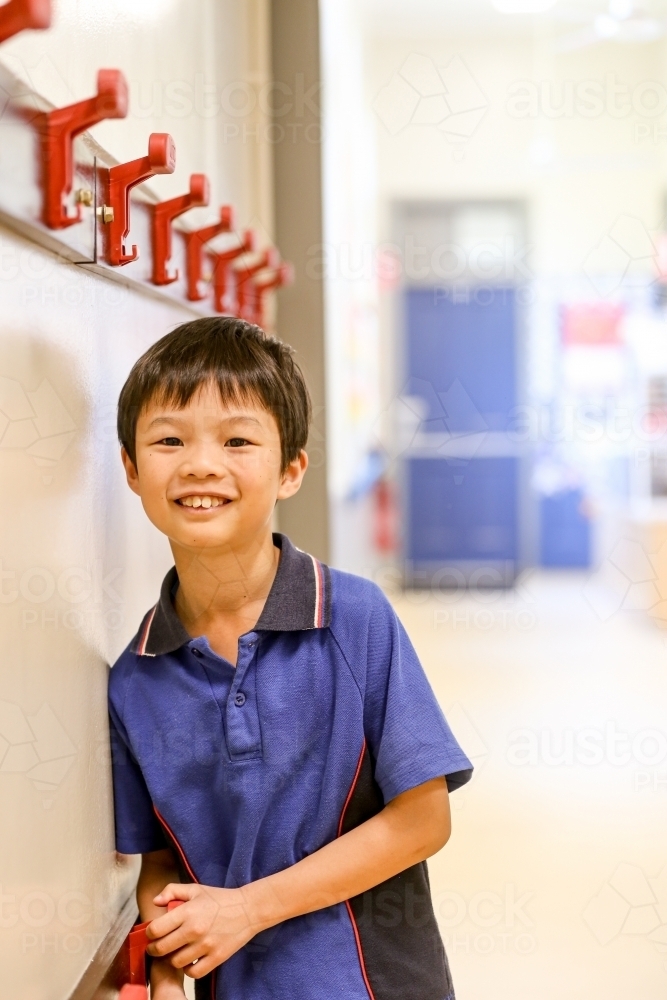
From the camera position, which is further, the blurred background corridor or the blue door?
the blue door

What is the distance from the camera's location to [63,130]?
26.0 inches

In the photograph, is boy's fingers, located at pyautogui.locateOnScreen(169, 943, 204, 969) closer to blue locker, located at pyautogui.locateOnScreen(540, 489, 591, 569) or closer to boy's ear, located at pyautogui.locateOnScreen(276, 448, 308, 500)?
boy's ear, located at pyautogui.locateOnScreen(276, 448, 308, 500)

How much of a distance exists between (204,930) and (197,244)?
29.3 inches

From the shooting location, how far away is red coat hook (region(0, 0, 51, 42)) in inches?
20.4

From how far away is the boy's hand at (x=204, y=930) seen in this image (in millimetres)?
819

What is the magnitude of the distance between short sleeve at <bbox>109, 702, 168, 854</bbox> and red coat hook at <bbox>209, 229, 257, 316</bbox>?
67cm

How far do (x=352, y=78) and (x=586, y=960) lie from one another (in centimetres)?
371

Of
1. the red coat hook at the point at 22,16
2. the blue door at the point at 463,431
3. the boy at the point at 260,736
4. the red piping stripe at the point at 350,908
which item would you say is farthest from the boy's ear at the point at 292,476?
the blue door at the point at 463,431

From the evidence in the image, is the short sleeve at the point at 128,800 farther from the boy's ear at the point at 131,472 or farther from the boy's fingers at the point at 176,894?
the boy's ear at the point at 131,472

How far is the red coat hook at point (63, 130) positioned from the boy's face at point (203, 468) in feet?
0.64

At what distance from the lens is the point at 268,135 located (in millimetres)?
1691

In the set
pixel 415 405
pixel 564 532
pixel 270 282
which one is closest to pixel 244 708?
pixel 270 282

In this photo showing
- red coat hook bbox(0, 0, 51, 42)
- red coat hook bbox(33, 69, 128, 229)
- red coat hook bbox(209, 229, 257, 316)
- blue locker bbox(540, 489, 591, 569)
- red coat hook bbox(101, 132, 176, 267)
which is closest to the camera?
red coat hook bbox(0, 0, 51, 42)

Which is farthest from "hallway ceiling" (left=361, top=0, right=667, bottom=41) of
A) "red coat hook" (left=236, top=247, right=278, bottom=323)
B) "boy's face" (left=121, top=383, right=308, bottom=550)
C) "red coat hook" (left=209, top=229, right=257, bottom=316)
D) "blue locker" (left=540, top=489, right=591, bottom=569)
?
"boy's face" (left=121, top=383, right=308, bottom=550)
